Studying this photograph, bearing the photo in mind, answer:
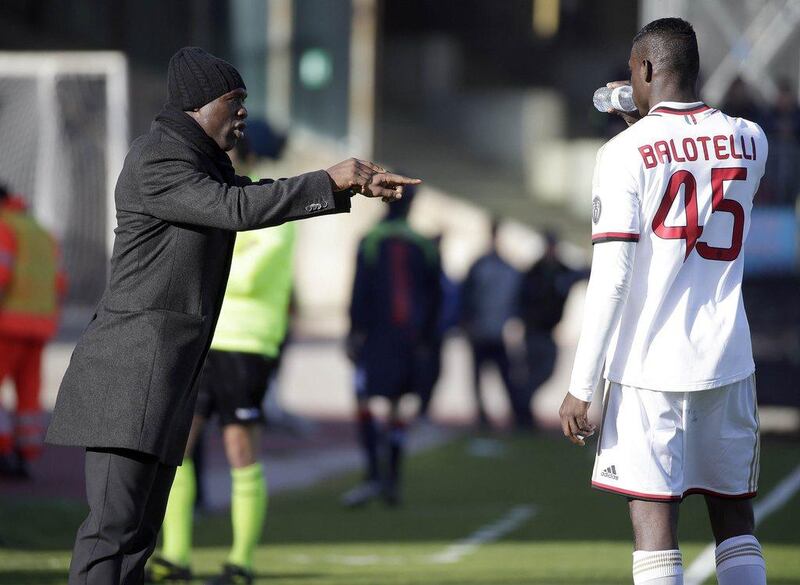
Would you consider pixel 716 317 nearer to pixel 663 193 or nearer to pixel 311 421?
pixel 663 193

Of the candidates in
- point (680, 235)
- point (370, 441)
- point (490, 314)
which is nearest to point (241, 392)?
point (680, 235)

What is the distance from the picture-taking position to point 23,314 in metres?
10.2

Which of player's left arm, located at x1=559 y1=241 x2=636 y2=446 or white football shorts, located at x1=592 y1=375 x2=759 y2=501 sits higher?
player's left arm, located at x1=559 y1=241 x2=636 y2=446

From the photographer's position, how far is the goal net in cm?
1892

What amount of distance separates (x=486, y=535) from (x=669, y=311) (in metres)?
4.50

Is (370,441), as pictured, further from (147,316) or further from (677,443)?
(677,443)

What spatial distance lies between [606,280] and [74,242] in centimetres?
1924

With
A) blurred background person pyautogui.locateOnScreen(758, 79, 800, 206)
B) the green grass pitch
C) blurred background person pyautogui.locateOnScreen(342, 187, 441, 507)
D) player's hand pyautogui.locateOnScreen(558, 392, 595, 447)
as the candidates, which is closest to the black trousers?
player's hand pyautogui.locateOnScreen(558, 392, 595, 447)

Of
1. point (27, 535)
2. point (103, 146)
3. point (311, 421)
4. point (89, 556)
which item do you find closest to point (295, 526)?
point (27, 535)

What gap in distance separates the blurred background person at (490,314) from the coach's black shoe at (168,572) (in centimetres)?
828

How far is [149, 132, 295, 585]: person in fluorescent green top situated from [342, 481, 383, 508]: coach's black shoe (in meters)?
3.10

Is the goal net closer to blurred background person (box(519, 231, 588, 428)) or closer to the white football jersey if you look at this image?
blurred background person (box(519, 231, 588, 428))

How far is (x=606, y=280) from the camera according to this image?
13.9ft

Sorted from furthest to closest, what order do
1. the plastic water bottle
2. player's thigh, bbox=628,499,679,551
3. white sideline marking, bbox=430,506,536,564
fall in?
1. white sideline marking, bbox=430,506,536,564
2. the plastic water bottle
3. player's thigh, bbox=628,499,679,551
